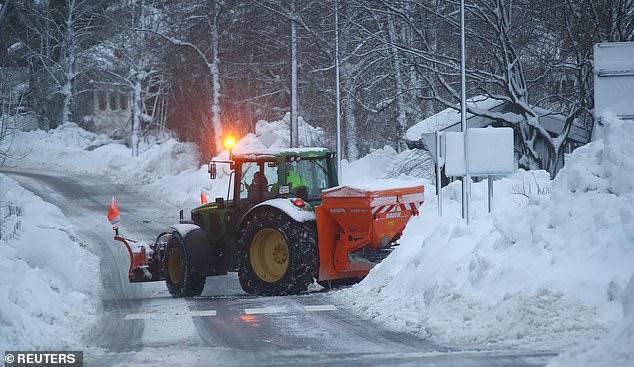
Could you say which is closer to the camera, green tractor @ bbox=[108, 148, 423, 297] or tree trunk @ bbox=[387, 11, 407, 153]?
green tractor @ bbox=[108, 148, 423, 297]

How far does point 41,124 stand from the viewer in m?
73.4

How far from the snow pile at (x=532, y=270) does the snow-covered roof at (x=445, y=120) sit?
1781 cm

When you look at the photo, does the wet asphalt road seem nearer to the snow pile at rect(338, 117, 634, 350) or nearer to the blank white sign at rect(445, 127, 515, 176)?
the snow pile at rect(338, 117, 634, 350)

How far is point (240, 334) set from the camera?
12.4 m

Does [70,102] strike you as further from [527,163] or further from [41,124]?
[527,163]

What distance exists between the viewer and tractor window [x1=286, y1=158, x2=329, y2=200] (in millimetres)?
17734

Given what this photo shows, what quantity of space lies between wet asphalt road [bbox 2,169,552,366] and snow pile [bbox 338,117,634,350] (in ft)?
1.79

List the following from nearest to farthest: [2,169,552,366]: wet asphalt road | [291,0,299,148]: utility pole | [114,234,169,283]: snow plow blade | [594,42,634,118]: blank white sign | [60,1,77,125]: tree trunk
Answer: [2,169,552,366]: wet asphalt road
[594,42,634,118]: blank white sign
[114,234,169,283]: snow plow blade
[291,0,299,148]: utility pole
[60,1,77,125]: tree trunk

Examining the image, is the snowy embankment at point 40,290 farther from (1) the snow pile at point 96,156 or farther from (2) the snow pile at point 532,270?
(1) the snow pile at point 96,156

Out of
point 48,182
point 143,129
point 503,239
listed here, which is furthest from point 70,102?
point 503,239

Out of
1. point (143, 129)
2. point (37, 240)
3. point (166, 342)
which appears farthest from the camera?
point (143, 129)

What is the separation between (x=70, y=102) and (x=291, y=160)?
173 feet

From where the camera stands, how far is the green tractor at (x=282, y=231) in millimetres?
16391

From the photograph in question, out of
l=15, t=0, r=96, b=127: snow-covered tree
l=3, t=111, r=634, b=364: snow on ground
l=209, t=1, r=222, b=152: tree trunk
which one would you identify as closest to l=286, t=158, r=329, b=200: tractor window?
l=3, t=111, r=634, b=364: snow on ground
